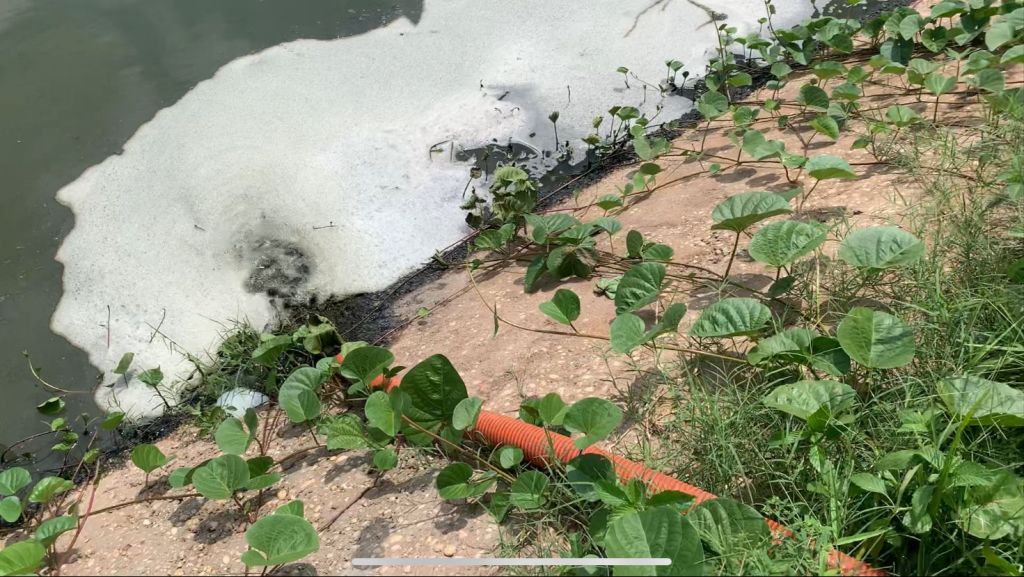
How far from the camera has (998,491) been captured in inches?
41.8

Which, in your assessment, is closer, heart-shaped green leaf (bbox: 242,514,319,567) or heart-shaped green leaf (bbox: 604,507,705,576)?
heart-shaped green leaf (bbox: 604,507,705,576)

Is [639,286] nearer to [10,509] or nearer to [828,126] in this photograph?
[828,126]

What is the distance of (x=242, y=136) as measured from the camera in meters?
2.91

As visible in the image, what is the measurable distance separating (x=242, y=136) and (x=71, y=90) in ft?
2.79

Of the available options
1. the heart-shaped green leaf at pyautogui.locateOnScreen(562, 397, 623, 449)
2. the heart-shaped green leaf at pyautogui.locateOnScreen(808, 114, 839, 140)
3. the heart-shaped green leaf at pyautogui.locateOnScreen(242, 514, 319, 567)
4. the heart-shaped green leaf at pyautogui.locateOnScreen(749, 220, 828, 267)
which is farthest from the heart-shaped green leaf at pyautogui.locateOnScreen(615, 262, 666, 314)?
the heart-shaped green leaf at pyautogui.locateOnScreen(808, 114, 839, 140)

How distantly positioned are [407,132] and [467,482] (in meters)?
1.83

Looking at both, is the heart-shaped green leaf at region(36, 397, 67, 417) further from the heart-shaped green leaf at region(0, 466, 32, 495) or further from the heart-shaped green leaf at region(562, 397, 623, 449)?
the heart-shaped green leaf at region(562, 397, 623, 449)

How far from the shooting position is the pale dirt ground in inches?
54.5

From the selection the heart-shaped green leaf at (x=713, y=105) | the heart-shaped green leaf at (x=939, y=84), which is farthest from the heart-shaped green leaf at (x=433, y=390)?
the heart-shaped green leaf at (x=939, y=84)

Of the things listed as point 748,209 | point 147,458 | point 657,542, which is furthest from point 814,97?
point 147,458

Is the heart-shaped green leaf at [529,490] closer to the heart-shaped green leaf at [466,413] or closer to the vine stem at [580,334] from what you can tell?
the heart-shaped green leaf at [466,413]

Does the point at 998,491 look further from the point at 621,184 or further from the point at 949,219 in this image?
the point at 621,184

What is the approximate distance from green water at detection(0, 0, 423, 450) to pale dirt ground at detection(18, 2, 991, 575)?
2.14 feet

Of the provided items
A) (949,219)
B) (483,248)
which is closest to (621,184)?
(483,248)
